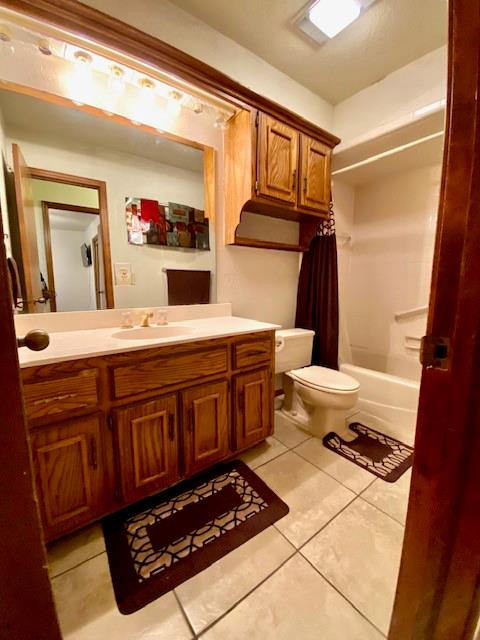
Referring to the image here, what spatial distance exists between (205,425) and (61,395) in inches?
26.7

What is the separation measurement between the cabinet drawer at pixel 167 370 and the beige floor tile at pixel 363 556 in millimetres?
864

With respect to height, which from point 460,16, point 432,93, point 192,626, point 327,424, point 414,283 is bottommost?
point 192,626

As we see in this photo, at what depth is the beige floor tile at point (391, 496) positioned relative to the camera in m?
1.27

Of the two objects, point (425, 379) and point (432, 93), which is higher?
point (432, 93)

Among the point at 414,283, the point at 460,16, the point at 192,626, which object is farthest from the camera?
the point at 414,283

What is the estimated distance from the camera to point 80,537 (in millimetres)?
1137

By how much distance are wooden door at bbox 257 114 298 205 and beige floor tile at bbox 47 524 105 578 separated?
77.0 inches

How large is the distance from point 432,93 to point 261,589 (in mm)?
2788

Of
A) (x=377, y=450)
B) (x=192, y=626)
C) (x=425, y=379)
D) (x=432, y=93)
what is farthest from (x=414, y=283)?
(x=192, y=626)

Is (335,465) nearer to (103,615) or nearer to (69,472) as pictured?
(103,615)

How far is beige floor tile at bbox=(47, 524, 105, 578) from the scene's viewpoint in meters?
1.03

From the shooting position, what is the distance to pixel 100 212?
1459mm

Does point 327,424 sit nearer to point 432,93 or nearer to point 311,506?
point 311,506

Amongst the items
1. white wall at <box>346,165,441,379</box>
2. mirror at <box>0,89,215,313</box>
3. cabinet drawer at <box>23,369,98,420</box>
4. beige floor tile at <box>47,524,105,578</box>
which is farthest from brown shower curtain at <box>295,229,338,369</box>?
beige floor tile at <box>47,524,105,578</box>
